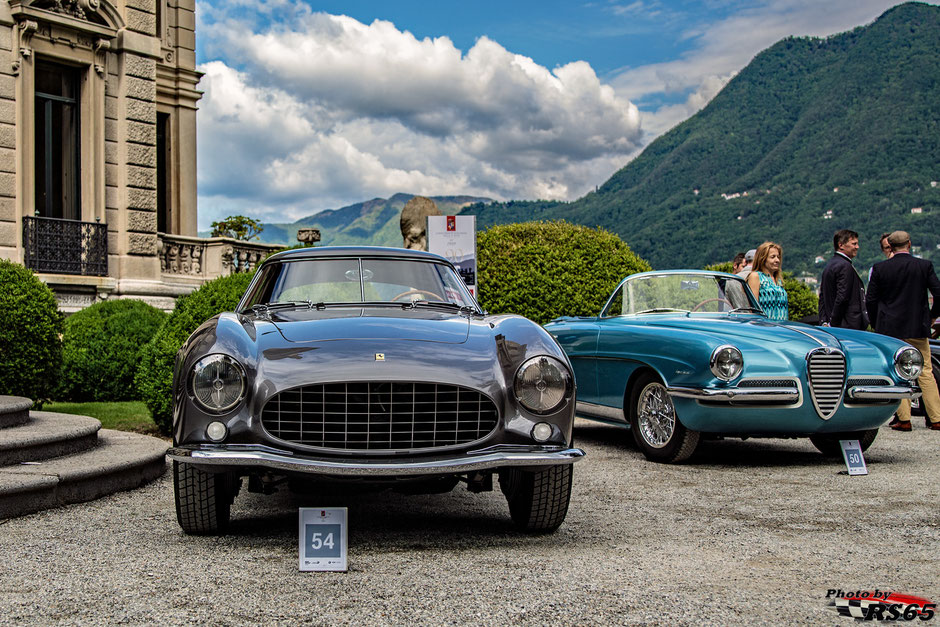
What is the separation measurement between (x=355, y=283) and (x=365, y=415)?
5.17 ft

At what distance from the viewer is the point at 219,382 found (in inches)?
173

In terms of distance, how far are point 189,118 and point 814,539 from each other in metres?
19.4

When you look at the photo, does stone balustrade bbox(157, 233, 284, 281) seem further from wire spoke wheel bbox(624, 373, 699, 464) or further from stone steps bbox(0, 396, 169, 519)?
wire spoke wheel bbox(624, 373, 699, 464)

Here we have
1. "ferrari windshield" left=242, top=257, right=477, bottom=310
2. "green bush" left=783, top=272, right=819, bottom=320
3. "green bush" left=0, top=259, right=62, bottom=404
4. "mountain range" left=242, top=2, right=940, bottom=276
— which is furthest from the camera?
"mountain range" left=242, top=2, right=940, bottom=276

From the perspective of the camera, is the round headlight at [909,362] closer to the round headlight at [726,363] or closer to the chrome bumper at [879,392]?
the chrome bumper at [879,392]

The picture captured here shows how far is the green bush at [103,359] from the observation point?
1163cm

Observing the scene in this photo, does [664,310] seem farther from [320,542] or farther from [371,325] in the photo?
[320,542]

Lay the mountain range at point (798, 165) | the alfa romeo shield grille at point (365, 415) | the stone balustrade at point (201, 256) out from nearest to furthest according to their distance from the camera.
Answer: the alfa romeo shield grille at point (365, 415) → the stone balustrade at point (201, 256) → the mountain range at point (798, 165)

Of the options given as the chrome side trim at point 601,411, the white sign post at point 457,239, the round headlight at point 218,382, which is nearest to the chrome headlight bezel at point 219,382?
the round headlight at point 218,382

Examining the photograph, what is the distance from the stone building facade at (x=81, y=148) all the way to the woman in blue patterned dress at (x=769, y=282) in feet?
34.7

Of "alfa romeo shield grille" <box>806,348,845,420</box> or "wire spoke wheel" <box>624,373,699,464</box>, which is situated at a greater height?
"alfa romeo shield grille" <box>806,348,845,420</box>

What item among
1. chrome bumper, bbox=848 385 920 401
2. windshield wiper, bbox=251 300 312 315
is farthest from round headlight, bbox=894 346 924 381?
windshield wiper, bbox=251 300 312 315

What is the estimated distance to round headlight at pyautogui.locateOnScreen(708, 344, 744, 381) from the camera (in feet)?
23.3

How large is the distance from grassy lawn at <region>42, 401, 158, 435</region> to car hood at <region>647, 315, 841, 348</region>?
5043 millimetres
